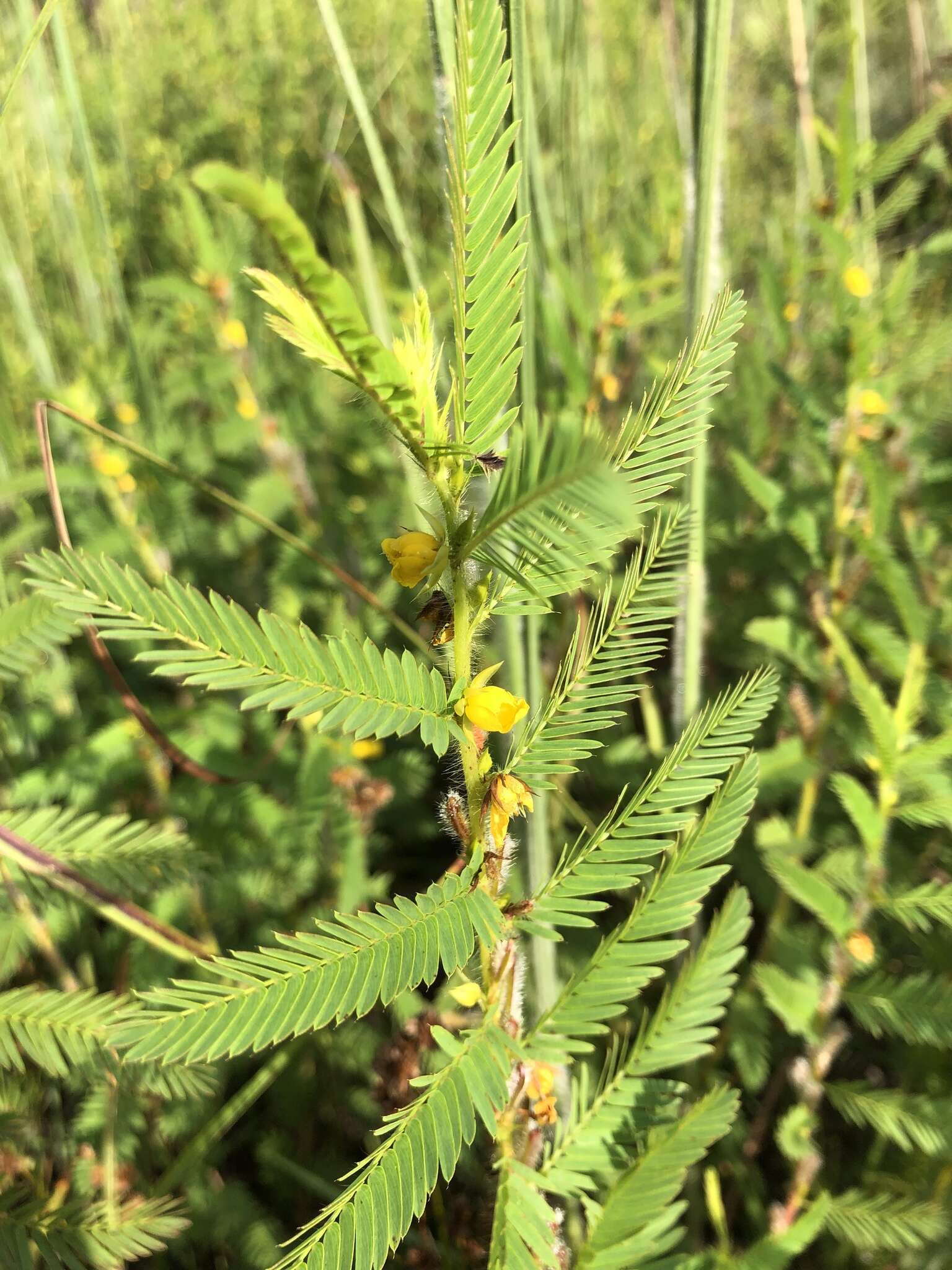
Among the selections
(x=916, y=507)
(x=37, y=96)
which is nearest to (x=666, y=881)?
(x=916, y=507)

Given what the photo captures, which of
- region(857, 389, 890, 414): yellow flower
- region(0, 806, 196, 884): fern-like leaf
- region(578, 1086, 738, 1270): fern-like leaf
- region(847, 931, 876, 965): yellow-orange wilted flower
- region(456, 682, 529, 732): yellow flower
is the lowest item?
region(847, 931, 876, 965): yellow-orange wilted flower

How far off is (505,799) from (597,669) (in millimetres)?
83

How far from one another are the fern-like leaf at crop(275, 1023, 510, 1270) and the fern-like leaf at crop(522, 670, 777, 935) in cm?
7

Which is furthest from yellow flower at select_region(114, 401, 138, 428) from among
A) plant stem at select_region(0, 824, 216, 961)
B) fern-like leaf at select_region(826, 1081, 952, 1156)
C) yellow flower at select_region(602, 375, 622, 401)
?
fern-like leaf at select_region(826, 1081, 952, 1156)

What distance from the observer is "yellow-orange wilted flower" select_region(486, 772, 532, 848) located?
0.31m

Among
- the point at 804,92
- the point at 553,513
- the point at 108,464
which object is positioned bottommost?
the point at 108,464

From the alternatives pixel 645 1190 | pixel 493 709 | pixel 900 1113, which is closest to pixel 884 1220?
pixel 900 1113

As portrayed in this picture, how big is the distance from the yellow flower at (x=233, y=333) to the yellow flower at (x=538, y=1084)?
1.27 m

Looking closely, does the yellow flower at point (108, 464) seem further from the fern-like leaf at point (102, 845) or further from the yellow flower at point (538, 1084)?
the yellow flower at point (538, 1084)

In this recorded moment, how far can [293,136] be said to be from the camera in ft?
9.89

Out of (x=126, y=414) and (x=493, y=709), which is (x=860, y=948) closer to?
(x=493, y=709)

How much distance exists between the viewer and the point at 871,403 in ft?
2.92

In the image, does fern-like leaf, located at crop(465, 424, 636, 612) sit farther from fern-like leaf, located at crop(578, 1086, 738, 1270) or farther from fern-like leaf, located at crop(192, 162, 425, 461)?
fern-like leaf, located at crop(578, 1086, 738, 1270)

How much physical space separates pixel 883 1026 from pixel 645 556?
577 millimetres
